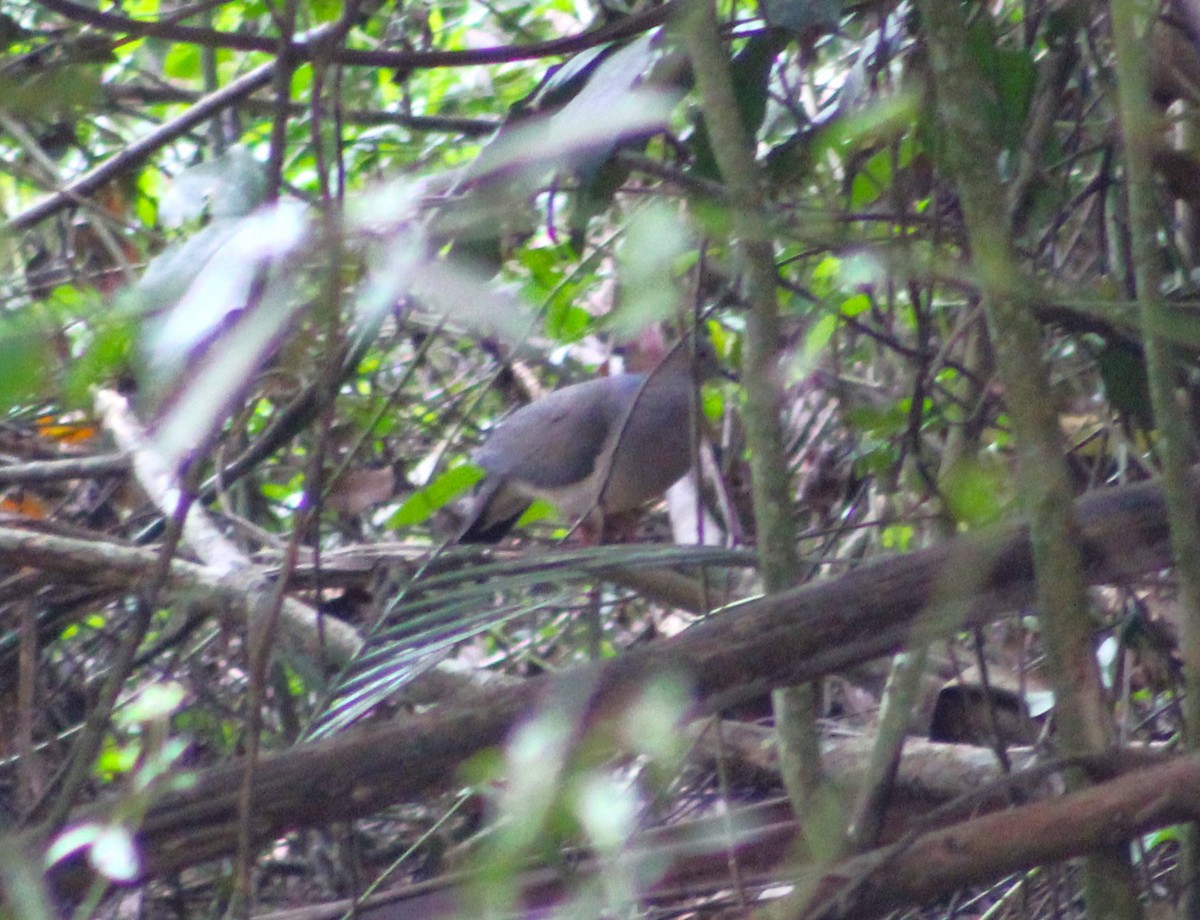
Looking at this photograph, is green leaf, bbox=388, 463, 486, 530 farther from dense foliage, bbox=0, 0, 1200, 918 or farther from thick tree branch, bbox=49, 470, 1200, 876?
thick tree branch, bbox=49, 470, 1200, 876

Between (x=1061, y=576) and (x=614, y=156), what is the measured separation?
693 millimetres

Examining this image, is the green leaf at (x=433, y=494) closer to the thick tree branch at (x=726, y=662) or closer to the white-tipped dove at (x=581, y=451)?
the white-tipped dove at (x=581, y=451)

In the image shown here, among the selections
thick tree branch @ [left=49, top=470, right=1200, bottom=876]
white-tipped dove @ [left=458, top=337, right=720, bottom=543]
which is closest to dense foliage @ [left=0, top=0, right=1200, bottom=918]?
thick tree branch @ [left=49, top=470, right=1200, bottom=876]

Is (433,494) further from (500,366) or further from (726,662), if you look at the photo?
(726,662)

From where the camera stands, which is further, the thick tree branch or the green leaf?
the green leaf

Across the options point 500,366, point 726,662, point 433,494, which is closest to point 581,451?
point 433,494

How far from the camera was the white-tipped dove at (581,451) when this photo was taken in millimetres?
4016

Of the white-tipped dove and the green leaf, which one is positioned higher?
the green leaf

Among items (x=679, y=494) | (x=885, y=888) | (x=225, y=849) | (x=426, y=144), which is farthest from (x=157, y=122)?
(x=885, y=888)

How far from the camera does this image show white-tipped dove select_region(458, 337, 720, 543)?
4.02 meters

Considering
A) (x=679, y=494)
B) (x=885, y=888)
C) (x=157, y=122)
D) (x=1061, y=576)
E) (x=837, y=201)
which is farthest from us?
(x=679, y=494)

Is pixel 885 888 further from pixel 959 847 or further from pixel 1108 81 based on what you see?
pixel 1108 81

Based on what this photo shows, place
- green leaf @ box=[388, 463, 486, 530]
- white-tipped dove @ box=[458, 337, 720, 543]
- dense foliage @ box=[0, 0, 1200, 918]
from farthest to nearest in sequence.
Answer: white-tipped dove @ box=[458, 337, 720, 543]
green leaf @ box=[388, 463, 486, 530]
dense foliage @ box=[0, 0, 1200, 918]

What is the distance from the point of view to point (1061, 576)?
118cm
